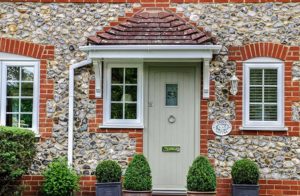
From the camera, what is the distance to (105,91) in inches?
408

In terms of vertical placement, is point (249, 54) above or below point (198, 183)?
above

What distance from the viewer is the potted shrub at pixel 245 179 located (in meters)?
9.48

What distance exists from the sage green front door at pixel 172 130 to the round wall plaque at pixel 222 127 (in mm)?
489

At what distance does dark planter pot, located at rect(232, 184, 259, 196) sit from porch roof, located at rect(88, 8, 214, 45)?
2.76 m

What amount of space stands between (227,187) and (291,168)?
132 centimetres

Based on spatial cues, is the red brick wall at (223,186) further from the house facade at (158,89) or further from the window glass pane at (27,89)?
the window glass pane at (27,89)

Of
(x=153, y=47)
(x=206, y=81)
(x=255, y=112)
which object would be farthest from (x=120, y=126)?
(x=255, y=112)

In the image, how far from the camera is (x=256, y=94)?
33.8 ft

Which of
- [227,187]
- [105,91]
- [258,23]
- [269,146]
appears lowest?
[227,187]

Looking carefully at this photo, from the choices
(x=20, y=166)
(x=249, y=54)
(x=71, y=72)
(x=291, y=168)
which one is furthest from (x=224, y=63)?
(x=20, y=166)

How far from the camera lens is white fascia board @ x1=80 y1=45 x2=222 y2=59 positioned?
31.6ft

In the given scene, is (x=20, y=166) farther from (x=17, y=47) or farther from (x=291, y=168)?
(x=291, y=168)

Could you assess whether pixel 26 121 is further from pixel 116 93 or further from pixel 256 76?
pixel 256 76

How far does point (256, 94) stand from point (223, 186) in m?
1.97
